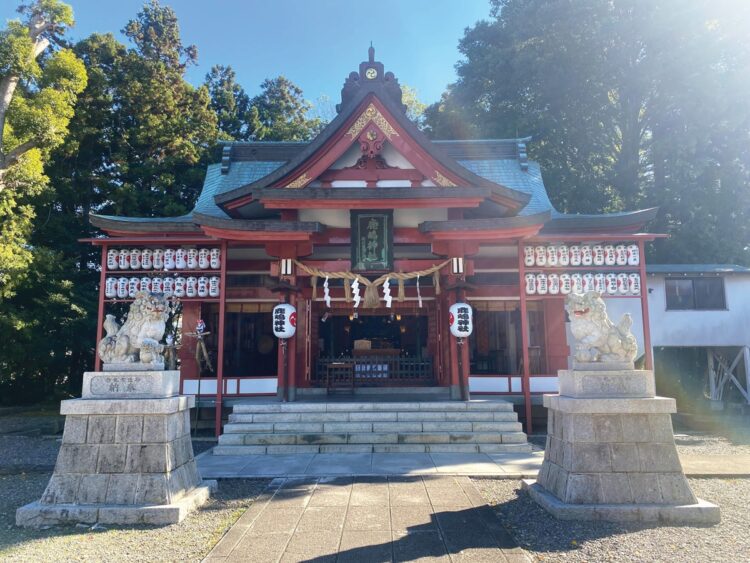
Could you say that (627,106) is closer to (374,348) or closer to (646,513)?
(374,348)

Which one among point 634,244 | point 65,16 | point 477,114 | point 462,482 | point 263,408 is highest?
point 477,114

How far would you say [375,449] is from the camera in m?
10.2

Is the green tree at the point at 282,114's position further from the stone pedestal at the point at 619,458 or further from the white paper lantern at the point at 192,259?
the stone pedestal at the point at 619,458

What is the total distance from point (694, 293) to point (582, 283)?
787 cm

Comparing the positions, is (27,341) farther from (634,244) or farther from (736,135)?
(736,135)

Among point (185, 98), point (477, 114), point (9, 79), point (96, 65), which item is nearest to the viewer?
point (9, 79)

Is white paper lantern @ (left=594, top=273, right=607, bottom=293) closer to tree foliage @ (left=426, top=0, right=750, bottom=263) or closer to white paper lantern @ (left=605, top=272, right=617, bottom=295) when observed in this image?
white paper lantern @ (left=605, top=272, right=617, bottom=295)

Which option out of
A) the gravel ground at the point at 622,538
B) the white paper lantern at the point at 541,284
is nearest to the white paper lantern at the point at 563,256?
the white paper lantern at the point at 541,284

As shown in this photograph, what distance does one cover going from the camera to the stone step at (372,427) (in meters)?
10.6

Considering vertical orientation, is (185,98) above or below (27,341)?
above

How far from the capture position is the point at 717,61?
22.2 metres

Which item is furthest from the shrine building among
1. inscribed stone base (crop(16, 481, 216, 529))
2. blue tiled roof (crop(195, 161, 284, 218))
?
inscribed stone base (crop(16, 481, 216, 529))

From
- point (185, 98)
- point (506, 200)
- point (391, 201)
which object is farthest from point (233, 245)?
A: point (185, 98)

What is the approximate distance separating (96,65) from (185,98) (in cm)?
384
